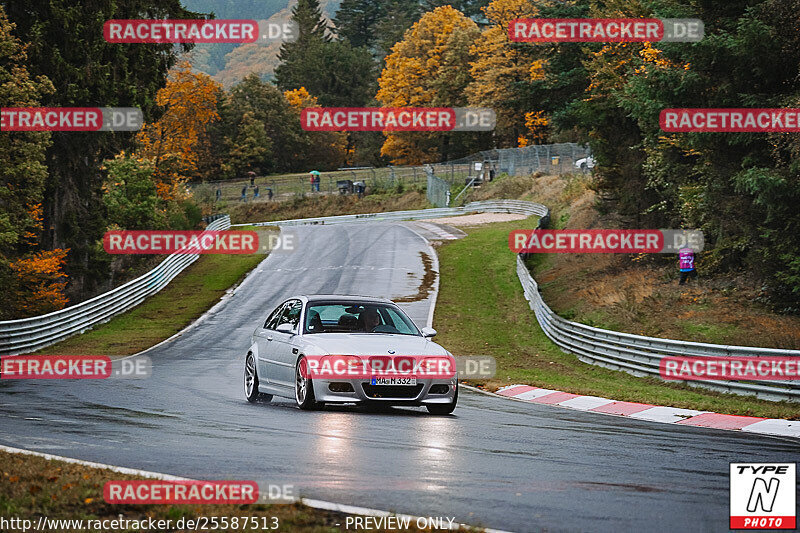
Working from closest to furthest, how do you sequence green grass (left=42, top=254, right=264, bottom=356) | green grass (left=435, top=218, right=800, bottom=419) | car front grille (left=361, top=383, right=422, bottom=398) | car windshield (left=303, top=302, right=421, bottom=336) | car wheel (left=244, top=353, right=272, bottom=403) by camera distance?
car front grille (left=361, top=383, right=422, bottom=398) < car windshield (left=303, top=302, right=421, bottom=336) < car wheel (left=244, top=353, right=272, bottom=403) < green grass (left=435, top=218, right=800, bottom=419) < green grass (left=42, top=254, right=264, bottom=356)

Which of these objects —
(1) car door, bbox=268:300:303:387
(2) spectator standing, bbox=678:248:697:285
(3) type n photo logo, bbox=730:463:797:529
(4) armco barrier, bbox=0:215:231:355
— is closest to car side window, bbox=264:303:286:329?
(1) car door, bbox=268:300:303:387

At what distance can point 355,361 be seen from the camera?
12477mm

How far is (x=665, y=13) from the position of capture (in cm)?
2630

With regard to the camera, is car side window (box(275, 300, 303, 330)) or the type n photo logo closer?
the type n photo logo

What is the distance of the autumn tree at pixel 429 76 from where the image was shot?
99656 millimetres

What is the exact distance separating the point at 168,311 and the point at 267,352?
24376 millimetres

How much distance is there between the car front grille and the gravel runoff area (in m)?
49.3

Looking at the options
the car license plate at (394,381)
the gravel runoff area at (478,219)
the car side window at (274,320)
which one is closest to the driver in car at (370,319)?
the car license plate at (394,381)

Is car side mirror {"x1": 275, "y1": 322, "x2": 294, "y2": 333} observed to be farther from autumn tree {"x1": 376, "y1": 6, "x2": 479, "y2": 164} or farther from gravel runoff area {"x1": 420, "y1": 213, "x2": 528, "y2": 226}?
autumn tree {"x1": 376, "y1": 6, "x2": 479, "y2": 164}

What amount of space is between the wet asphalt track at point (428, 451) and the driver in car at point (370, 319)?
1.15m

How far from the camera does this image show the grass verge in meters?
5.82

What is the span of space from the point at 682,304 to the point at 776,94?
594 centimetres

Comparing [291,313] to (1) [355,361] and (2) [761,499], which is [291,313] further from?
(2) [761,499]

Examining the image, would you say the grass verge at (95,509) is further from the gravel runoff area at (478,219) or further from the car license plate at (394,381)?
the gravel runoff area at (478,219)
